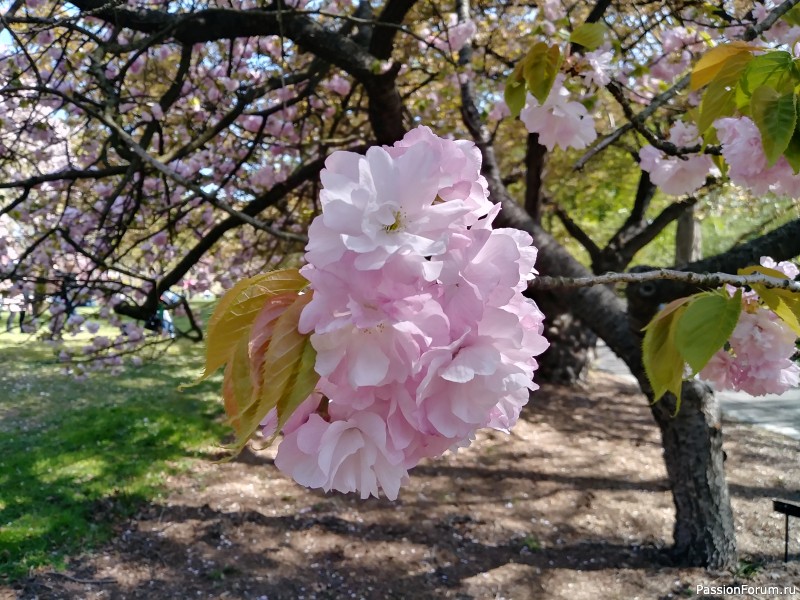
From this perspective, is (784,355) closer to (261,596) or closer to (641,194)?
(261,596)

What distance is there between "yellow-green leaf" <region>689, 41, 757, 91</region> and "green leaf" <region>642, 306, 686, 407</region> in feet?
1.54

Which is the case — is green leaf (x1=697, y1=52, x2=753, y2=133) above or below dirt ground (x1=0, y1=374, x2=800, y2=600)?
above

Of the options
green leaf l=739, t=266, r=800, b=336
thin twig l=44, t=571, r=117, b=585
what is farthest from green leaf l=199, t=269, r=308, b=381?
thin twig l=44, t=571, r=117, b=585

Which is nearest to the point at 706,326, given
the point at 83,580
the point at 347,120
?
the point at 83,580

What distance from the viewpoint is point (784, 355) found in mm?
1383

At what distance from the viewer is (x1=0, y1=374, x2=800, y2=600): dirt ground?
3283 millimetres

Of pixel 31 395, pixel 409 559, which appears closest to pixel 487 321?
pixel 409 559

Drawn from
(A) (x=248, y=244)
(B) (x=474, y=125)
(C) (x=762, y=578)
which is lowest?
(C) (x=762, y=578)

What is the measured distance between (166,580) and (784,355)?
3226mm

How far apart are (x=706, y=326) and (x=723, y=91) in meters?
0.53

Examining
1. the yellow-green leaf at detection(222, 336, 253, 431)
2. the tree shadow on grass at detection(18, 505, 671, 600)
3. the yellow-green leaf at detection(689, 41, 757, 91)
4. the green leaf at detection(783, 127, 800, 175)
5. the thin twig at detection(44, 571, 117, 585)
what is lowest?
the thin twig at detection(44, 571, 117, 585)

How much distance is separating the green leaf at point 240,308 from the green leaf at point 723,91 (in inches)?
35.5

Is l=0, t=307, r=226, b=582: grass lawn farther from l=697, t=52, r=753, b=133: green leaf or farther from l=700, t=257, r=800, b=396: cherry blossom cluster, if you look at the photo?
l=697, t=52, r=753, b=133: green leaf

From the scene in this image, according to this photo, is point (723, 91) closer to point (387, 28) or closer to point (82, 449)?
point (387, 28)
